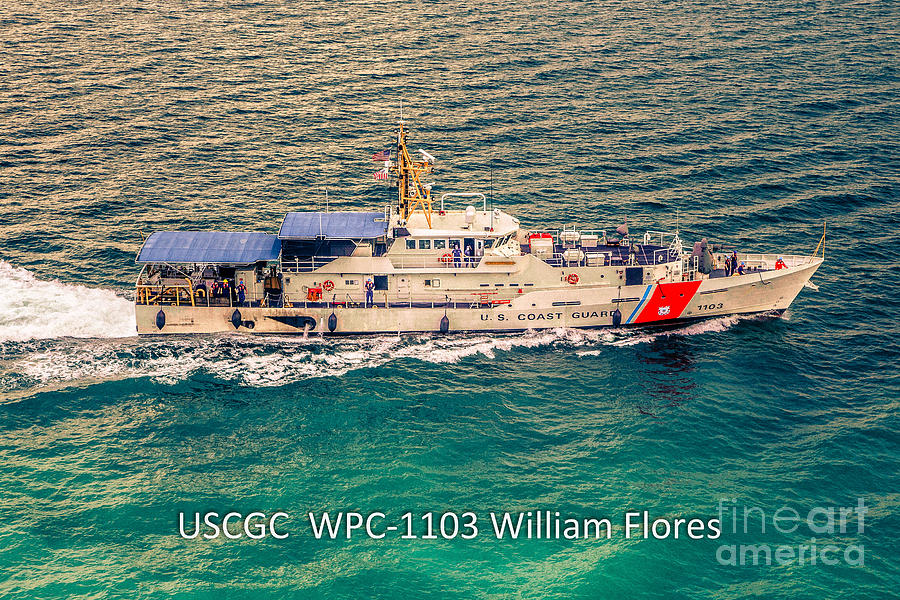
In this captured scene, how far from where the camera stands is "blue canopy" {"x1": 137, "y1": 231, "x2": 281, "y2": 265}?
221 ft

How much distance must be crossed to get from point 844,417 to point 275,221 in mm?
51235

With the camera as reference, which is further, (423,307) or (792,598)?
(423,307)

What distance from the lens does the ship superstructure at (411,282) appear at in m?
69.5

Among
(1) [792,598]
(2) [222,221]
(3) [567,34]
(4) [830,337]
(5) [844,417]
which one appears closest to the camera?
(1) [792,598]

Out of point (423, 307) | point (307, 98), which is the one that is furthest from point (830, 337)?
point (307, 98)

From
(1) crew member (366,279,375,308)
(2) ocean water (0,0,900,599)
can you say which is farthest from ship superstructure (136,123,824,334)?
(2) ocean water (0,0,900,599)

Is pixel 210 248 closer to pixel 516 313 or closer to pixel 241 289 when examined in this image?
pixel 241 289

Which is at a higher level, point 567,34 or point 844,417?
point 567,34

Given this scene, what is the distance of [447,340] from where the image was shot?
2726 inches

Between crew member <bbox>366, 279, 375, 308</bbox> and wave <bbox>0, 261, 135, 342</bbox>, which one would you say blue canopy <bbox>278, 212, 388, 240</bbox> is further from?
wave <bbox>0, 261, 135, 342</bbox>

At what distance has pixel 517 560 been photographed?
46.4 m

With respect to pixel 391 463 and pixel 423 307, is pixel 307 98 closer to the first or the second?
pixel 423 307

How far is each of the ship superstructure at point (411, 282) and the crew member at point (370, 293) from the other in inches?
3.1

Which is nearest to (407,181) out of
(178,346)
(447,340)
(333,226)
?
(333,226)
